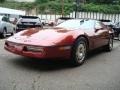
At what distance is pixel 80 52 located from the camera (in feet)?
24.7

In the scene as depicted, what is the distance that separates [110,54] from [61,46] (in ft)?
10.9

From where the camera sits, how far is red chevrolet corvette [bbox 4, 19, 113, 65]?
659 cm

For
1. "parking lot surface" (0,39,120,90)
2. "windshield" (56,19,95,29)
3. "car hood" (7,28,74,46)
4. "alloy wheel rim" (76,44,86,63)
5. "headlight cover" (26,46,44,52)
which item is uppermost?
"windshield" (56,19,95,29)

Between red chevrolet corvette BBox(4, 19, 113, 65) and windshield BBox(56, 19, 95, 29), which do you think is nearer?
red chevrolet corvette BBox(4, 19, 113, 65)

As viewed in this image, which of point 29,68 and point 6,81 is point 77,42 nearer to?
point 29,68

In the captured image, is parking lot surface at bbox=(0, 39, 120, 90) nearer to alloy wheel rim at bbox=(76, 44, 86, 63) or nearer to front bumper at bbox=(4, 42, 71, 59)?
alloy wheel rim at bbox=(76, 44, 86, 63)

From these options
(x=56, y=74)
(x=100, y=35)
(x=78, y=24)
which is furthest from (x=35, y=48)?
(x=100, y=35)

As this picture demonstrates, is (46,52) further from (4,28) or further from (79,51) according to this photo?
(4,28)

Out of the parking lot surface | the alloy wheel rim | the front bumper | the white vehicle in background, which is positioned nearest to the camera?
the parking lot surface

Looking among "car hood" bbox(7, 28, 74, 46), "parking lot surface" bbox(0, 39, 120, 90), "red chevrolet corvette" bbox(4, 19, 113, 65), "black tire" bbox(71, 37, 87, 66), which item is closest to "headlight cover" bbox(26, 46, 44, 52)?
"red chevrolet corvette" bbox(4, 19, 113, 65)

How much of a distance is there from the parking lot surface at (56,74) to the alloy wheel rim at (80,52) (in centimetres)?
21

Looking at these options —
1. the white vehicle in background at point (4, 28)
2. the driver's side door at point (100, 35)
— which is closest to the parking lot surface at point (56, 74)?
the driver's side door at point (100, 35)

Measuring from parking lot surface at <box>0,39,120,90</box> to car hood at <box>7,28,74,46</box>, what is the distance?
24.6 inches

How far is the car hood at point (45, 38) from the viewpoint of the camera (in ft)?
22.0
